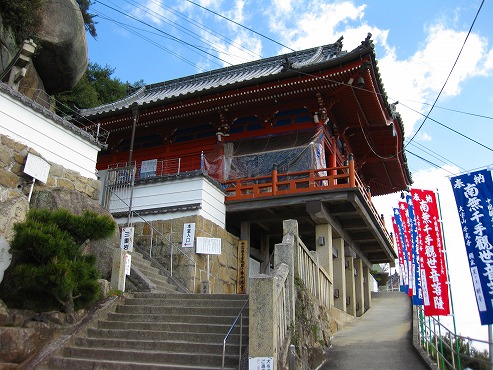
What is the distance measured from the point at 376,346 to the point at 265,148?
7.49 m

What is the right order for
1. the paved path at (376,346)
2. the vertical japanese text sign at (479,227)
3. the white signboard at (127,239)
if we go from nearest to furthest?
the vertical japanese text sign at (479,227) < the paved path at (376,346) < the white signboard at (127,239)

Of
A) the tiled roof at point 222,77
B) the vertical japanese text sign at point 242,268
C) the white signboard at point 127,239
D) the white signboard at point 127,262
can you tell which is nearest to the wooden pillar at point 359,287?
the vertical japanese text sign at point 242,268

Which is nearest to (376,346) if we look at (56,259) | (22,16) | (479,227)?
(479,227)

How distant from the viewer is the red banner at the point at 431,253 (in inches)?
390

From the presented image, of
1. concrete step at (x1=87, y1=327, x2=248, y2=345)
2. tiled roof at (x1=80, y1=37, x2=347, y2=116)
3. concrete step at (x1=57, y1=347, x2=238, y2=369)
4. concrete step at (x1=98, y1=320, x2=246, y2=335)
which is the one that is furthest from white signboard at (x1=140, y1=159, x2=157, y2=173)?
concrete step at (x1=57, y1=347, x2=238, y2=369)

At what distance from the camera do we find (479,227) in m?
7.50

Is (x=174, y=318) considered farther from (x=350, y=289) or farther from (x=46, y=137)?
(x=350, y=289)

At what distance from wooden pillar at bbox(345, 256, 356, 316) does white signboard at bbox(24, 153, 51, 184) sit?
1166 centimetres

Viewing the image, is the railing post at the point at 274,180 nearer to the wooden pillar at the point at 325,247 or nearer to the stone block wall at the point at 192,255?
the wooden pillar at the point at 325,247

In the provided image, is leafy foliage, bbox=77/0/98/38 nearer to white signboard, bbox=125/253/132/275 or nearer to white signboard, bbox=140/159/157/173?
white signboard, bbox=140/159/157/173

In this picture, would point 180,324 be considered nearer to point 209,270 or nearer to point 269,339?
point 269,339

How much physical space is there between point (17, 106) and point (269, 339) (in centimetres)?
730

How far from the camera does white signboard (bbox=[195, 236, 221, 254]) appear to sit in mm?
11820

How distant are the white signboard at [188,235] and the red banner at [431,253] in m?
6.05
